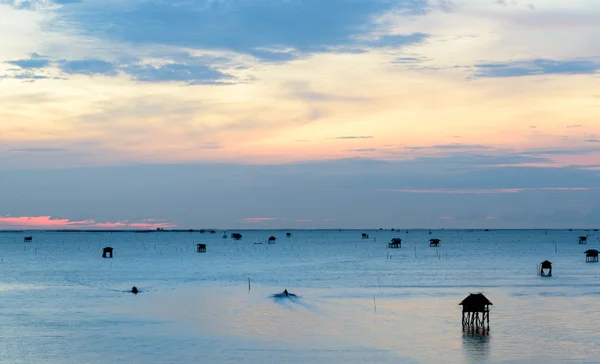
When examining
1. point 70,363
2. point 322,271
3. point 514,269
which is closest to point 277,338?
point 70,363

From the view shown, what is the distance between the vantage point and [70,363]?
50.1 metres

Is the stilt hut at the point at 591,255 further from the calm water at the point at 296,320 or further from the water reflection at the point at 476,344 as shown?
the water reflection at the point at 476,344

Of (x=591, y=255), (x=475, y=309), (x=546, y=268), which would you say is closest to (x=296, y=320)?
(x=475, y=309)

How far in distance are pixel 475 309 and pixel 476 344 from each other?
6283 millimetres

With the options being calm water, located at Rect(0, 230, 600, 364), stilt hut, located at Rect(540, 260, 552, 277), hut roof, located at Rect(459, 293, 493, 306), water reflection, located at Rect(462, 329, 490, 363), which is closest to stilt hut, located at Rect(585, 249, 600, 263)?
stilt hut, located at Rect(540, 260, 552, 277)

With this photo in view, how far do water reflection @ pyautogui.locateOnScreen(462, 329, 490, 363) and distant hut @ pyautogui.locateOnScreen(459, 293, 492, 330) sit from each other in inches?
61.1

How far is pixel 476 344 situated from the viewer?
2189 inches

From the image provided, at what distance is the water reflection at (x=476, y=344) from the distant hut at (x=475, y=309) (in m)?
1.55

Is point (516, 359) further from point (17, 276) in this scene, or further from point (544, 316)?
point (17, 276)

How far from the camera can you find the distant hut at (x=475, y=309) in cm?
6150

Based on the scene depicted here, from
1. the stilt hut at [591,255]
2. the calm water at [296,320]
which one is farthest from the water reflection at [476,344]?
the stilt hut at [591,255]

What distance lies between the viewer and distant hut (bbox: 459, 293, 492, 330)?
202 feet

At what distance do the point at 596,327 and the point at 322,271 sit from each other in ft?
225

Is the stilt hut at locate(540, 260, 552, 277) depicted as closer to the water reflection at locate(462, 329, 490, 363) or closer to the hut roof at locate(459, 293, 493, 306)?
the hut roof at locate(459, 293, 493, 306)
